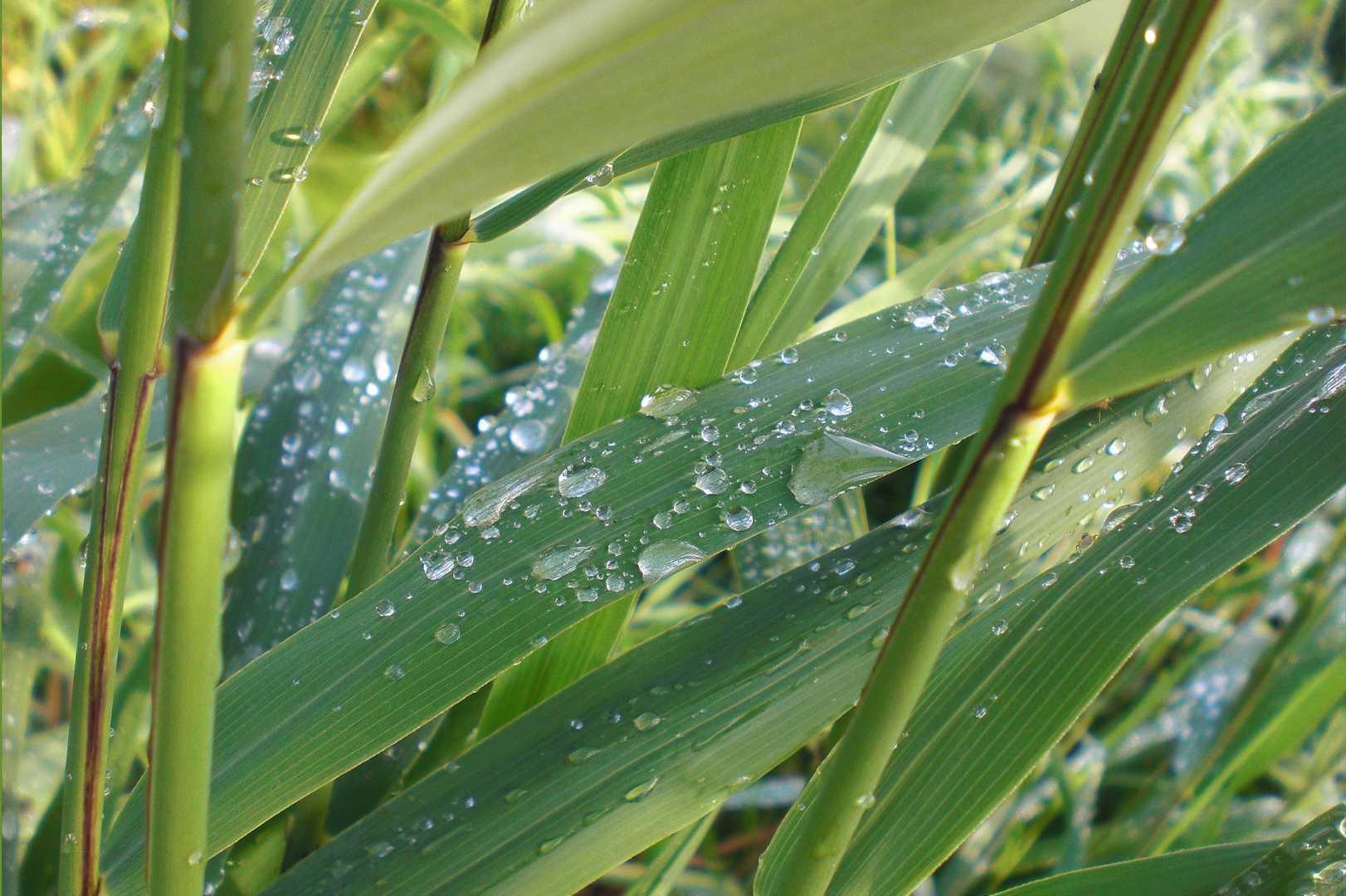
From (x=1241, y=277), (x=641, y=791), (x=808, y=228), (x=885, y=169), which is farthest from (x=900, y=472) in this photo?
(x=1241, y=277)

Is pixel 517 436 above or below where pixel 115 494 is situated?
above

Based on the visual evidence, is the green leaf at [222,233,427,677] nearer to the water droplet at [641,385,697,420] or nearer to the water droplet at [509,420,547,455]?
the water droplet at [509,420,547,455]

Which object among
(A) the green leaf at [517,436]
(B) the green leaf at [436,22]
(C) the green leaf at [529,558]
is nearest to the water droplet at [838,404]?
(C) the green leaf at [529,558]

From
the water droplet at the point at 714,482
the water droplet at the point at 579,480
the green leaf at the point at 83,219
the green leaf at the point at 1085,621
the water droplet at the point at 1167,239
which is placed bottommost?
the green leaf at the point at 1085,621

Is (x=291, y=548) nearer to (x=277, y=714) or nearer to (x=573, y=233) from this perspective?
(x=277, y=714)

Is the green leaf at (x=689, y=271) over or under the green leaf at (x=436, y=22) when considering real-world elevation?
under

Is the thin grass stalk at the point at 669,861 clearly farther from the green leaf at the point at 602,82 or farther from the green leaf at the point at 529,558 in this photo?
the green leaf at the point at 602,82

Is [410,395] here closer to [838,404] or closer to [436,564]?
[436,564]
